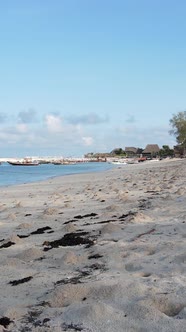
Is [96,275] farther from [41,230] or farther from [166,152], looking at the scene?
[166,152]

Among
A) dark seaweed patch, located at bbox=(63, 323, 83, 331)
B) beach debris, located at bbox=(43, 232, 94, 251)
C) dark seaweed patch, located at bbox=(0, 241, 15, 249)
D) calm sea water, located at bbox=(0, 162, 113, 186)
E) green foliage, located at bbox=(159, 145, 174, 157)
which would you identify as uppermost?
green foliage, located at bbox=(159, 145, 174, 157)

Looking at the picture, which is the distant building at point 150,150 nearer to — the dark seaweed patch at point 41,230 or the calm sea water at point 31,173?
the calm sea water at point 31,173

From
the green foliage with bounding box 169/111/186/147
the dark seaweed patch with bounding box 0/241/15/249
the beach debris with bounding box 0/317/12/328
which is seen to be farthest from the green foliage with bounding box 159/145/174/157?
the beach debris with bounding box 0/317/12/328

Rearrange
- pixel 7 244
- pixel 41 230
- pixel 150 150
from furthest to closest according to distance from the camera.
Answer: pixel 150 150
pixel 41 230
pixel 7 244

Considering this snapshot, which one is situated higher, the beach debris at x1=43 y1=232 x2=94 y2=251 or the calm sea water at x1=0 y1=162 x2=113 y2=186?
the beach debris at x1=43 y1=232 x2=94 y2=251

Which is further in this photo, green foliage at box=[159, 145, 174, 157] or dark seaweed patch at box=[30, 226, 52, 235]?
green foliage at box=[159, 145, 174, 157]

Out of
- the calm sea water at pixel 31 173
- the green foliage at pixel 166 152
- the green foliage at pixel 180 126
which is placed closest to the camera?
the calm sea water at pixel 31 173

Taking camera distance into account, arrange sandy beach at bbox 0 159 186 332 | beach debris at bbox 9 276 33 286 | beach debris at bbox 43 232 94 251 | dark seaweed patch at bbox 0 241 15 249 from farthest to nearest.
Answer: dark seaweed patch at bbox 0 241 15 249 → beach debris at bbox 43 232 94 251 → beach debris at bbox 9 276 33 286 → sandy beach at bbox 0 159 186 332

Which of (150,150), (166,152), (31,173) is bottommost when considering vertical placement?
(31,173)

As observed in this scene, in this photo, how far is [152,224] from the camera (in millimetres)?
6676

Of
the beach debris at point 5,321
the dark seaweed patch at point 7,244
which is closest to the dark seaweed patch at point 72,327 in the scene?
the beach debris at point 5,321

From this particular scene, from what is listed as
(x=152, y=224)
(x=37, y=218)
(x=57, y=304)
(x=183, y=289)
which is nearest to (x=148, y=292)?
(x=183, y=289)

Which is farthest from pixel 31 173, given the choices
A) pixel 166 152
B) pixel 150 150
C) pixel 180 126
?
pixel 150 150

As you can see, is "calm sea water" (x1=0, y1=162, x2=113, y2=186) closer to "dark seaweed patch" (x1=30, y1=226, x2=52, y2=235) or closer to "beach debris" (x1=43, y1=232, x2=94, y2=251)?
"dark seaweed patch" (x1=30, y1=226, x2=52, y2=235)
